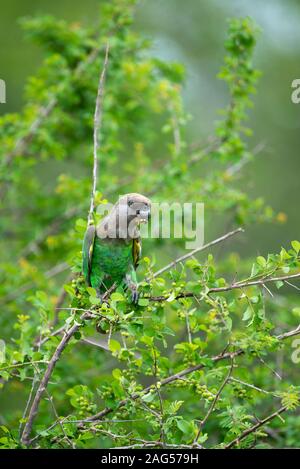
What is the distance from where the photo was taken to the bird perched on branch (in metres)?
5.04

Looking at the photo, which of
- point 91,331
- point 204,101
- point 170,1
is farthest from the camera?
point 170,1

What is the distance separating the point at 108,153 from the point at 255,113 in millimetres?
8310

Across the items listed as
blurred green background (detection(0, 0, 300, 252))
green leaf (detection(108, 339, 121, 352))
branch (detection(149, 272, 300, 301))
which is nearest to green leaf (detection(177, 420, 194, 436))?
green leaf (detection(108, 339, 121, 352))

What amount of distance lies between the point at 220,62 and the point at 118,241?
10.1 m

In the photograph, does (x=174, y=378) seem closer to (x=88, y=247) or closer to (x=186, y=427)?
(x=186, y=427)

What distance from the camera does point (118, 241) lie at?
16.7 feet

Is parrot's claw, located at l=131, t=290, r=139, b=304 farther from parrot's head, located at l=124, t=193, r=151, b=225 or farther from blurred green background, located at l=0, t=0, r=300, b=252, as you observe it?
blurred green background, located at l=0, t=0, r=300, b=252

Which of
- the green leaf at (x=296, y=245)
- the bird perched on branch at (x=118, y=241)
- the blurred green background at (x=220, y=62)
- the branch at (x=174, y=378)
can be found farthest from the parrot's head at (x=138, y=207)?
the blurred green background at (x=220, y=62)

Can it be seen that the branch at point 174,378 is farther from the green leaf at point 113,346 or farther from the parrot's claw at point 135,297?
the parrot's claw at point 135,297

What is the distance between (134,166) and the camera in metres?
7.74

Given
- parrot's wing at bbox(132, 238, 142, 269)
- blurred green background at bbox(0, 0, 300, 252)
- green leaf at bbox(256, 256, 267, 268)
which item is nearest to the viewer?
green leaf at bbox(256, 256, 267, 268)

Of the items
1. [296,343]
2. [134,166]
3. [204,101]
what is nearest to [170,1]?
[204,101]

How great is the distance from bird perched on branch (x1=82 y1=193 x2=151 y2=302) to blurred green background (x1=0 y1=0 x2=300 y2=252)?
742 centimetres

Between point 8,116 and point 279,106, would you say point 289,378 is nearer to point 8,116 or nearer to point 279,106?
point 8,116
